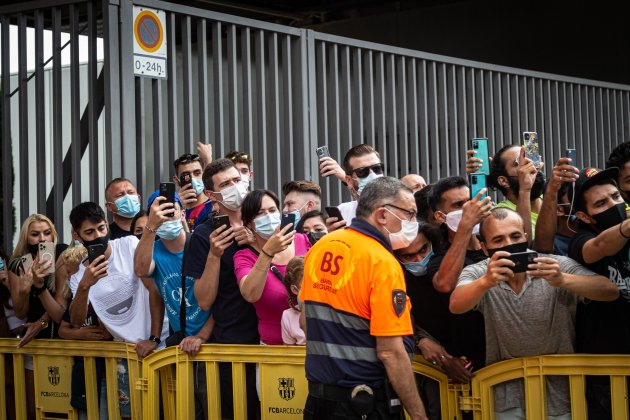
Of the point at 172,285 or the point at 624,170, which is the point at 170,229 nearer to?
the point at 172,285

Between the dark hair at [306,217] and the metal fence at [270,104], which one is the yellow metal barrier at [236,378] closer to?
the dark hair at [306,217]

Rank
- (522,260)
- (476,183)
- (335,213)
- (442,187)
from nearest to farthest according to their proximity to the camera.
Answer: (522,260)
(476,183)
(442,187)
(335,213)

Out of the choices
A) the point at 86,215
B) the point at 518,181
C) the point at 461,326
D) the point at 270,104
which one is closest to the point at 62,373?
the point at 86,215

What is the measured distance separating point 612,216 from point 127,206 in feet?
11.7

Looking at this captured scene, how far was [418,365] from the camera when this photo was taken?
4.96 meters

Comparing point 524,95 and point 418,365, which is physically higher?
point 524,95

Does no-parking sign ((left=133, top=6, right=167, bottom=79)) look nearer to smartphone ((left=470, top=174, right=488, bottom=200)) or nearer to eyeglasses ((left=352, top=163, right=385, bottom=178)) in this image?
eyeglasses ((left=352, top=163, right=385, bottom=178))

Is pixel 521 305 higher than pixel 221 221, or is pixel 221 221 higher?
pixel 221 221

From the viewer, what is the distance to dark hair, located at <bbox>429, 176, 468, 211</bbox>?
17.9 feet

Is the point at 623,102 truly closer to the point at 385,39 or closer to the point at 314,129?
the point at 385,39

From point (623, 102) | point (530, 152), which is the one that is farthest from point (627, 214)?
point (623, 102)

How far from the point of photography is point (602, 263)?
15.1ft

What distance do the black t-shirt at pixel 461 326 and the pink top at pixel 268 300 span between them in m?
0.80

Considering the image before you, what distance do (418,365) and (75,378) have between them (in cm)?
245
